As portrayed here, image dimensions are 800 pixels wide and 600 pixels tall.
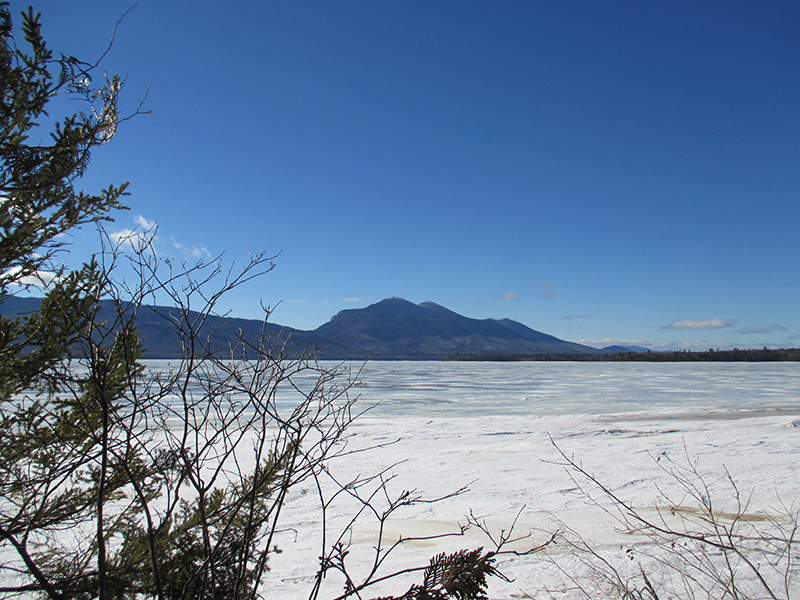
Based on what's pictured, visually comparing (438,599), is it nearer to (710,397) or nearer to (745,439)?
(745,439)

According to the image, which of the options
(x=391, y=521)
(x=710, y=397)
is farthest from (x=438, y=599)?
(x=710, y=397)

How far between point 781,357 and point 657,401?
49.8 meters

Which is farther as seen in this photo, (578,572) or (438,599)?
(578,572)

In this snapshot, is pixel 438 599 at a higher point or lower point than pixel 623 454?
higher

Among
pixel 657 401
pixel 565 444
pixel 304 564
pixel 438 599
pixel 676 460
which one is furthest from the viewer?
pixel 657 401

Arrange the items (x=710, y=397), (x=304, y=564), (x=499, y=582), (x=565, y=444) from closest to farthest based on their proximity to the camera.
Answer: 1. (x=499, y=582)
2. (x=304, y=564)
3. (x=565, y=444)
4. (x=710, y=397)

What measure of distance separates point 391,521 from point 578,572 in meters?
1.86

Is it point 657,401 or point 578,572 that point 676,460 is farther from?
point 657,401

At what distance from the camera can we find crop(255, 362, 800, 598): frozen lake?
3807 mm

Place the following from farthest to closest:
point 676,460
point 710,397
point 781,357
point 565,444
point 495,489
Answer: point 781,357, point 710,397, point 565,444, point 676,460, point 495,489

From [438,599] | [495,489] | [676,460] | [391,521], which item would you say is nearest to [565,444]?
[676,460]

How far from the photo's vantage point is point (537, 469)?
631 cm

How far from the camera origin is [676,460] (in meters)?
6.75

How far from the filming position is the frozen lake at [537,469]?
12.5ft
